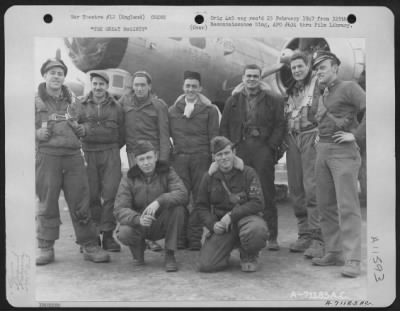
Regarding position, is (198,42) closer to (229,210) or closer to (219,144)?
(219,144)

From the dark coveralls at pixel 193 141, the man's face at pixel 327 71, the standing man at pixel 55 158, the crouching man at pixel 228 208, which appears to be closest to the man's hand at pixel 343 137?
the man's face at pixel 327 71

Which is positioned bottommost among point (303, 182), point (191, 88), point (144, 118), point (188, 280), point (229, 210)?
point (188, 280)

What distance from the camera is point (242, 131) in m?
4.98

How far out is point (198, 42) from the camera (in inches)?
194

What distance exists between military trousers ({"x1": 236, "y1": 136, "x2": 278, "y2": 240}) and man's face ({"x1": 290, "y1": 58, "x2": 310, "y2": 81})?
0.56 meters

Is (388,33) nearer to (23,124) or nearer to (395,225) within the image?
(395,225)

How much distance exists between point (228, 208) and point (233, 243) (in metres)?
0.27

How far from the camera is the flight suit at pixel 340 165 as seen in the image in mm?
4879

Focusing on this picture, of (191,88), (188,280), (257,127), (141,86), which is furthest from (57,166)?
(257,127)

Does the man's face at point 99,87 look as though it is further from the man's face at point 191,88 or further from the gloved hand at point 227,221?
the gloved hand at point 227,221

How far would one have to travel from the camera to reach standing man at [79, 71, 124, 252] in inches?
197

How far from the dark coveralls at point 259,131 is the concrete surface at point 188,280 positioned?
0.20 meters

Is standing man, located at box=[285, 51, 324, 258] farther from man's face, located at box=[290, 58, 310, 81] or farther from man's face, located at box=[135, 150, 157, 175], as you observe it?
man's face, located at box=[135, 150, 157, 175]

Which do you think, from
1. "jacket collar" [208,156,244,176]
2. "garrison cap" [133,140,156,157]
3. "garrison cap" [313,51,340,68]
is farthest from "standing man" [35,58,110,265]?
"garrison cap" [313,51,340,68]
